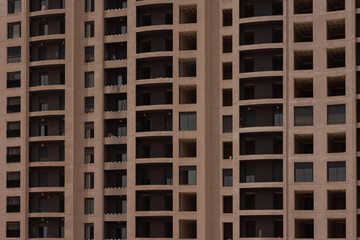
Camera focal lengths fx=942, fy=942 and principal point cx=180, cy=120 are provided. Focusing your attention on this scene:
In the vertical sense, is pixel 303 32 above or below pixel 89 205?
above

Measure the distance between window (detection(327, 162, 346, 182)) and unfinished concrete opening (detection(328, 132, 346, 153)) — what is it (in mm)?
2164

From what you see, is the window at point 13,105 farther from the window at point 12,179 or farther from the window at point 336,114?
the window at point 336,114

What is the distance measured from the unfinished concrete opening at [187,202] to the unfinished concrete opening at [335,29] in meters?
27.2

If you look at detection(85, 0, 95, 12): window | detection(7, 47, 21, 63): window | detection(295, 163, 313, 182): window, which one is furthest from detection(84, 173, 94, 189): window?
detection(295, 163, 313, 182): window

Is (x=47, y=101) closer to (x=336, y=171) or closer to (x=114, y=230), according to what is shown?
(x=114, y=230)

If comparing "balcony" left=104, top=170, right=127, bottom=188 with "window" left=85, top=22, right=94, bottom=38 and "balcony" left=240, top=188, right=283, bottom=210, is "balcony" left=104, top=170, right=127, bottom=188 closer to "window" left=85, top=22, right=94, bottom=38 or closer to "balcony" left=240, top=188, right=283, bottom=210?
"balcony" left=240, top=188, right=283, bottom=210

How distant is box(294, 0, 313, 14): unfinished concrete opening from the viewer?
121 metres

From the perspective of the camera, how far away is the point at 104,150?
12731cm

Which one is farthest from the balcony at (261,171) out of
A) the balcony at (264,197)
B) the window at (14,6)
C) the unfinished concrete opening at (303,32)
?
the window at (14,6)

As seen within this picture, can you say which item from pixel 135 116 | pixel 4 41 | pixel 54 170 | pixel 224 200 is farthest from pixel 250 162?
pixel 4 41

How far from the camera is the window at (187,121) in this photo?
122375 mm

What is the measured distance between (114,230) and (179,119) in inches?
698

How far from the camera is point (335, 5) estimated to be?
123 metres

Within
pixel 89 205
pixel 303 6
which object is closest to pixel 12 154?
pixel 89 205
